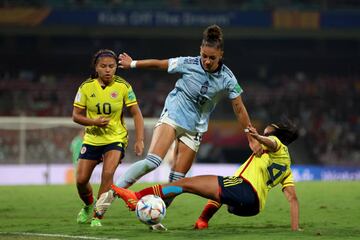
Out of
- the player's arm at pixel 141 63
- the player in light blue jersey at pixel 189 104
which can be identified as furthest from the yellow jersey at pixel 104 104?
the player's arm at pixel 141 63

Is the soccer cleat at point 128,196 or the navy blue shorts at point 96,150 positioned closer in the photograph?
the soccer cleat at point 128,196

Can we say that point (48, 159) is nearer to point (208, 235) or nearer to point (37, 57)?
point (37, 57)

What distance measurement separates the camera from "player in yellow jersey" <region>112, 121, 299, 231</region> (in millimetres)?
9625

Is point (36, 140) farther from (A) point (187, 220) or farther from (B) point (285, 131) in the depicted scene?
(B) point (285, 131)

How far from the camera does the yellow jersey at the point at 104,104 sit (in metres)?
11.2

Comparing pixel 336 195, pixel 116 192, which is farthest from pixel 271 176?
pixel 336 195

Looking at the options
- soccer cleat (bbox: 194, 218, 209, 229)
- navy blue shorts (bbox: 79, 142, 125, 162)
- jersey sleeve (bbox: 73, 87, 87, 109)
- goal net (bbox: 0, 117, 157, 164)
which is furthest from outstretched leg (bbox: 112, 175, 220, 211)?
goal net (bbox: 0, 117, 157, 164)

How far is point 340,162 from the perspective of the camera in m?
36.2

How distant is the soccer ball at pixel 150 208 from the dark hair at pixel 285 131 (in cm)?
180

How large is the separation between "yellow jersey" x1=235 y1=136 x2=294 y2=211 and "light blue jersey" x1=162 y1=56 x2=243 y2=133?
2.72ft

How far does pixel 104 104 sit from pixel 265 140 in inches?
91.5

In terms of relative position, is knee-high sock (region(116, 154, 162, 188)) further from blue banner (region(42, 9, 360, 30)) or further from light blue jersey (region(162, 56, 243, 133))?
blue banner (region(42, 9, 360, 30))

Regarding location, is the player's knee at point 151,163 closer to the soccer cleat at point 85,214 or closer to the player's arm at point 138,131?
the player's arm at point 138,131

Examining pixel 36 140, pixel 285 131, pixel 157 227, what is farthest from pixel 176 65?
pixel 36 140
